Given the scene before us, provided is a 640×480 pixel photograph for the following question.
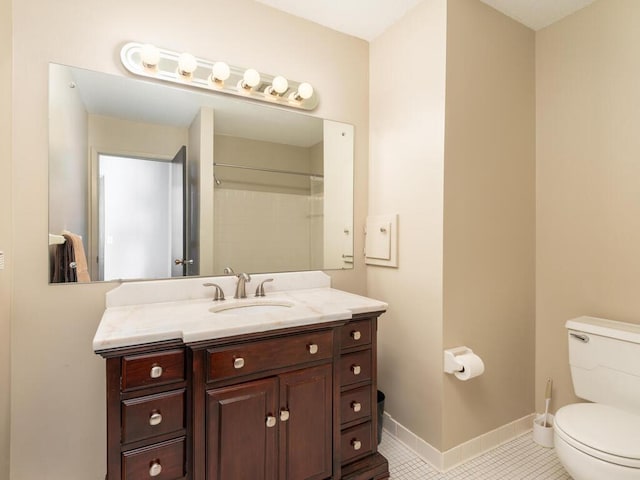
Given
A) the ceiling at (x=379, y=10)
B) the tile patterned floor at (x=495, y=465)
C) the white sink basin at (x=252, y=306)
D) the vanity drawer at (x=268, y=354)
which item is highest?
the ceiling at (x=379, y=10)

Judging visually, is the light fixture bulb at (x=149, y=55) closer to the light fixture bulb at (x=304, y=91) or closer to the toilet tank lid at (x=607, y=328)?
the light fixture bulb at (x=304, y=91)

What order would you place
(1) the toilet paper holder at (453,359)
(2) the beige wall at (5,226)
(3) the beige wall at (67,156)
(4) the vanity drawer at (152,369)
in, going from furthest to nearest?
(1) the toilet paper holder at (453,359)
(3) the beige wall at (67,156)
(2) the beige wall at (5,226)
(4) the vanity drawer at (152,369)

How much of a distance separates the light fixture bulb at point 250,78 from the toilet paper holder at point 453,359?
5.52 feet

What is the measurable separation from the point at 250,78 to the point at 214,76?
7.1 inches

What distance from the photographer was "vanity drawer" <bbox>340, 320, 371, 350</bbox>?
4.82ft

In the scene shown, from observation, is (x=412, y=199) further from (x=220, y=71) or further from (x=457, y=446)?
(x=457, y=446)

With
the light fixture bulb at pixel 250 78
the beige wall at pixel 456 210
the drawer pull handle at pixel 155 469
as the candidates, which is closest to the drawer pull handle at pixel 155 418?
the drawer pull handle at pixel 155 469

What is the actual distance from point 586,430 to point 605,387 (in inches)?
16.1

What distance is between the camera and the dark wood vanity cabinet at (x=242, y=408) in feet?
3.45

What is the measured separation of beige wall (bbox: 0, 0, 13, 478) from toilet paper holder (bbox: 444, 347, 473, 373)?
6.14 feet

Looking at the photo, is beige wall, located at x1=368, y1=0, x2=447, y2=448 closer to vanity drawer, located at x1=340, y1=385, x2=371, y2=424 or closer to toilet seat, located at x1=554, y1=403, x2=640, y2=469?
vanity drawer, located at x1=340, y1=385, x2=371, y2=424

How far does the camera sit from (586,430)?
1.29 m

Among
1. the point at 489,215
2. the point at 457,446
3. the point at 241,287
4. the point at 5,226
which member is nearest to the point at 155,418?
the point at 241,287

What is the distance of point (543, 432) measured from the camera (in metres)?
1.84
